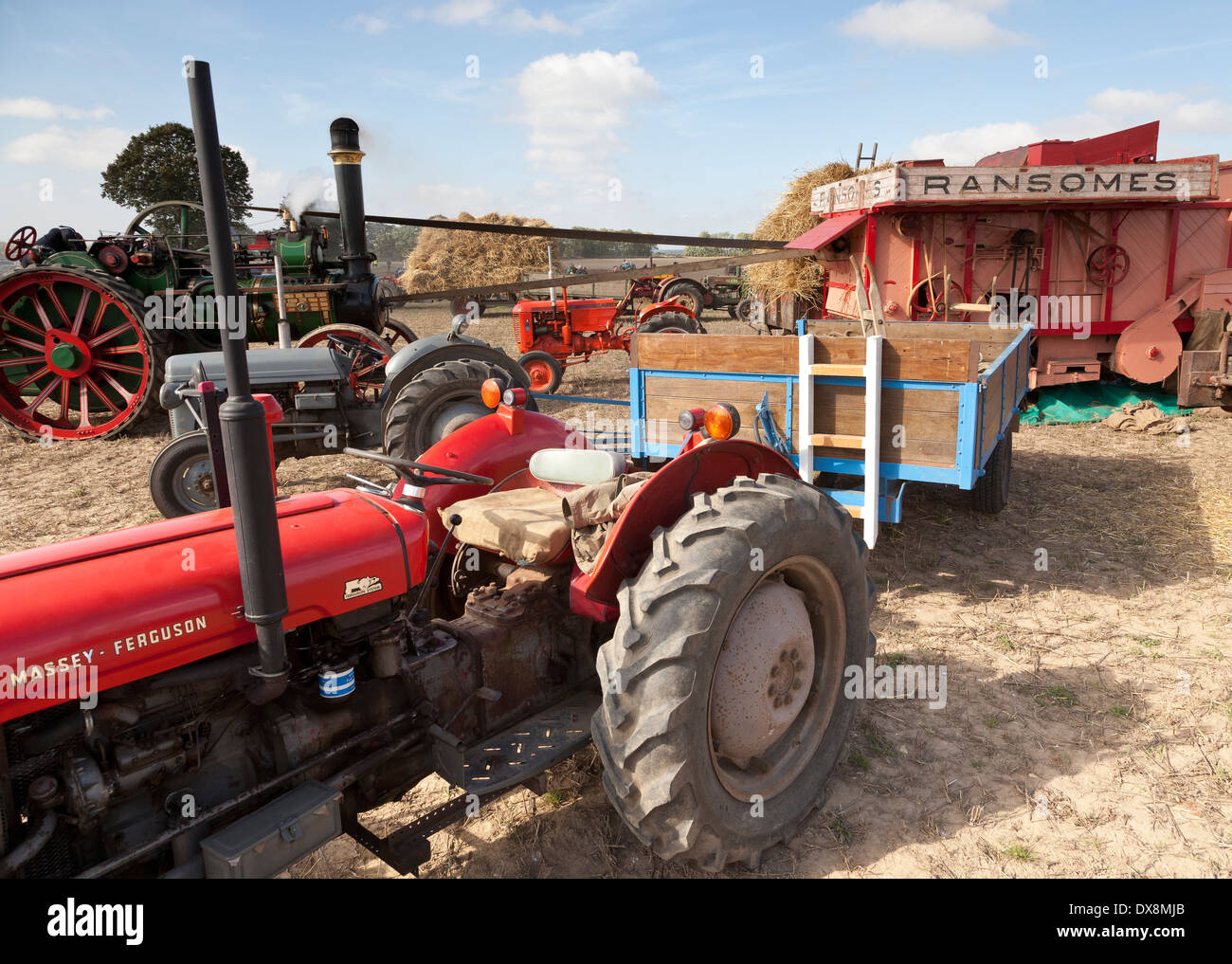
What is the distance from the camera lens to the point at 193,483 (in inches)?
223

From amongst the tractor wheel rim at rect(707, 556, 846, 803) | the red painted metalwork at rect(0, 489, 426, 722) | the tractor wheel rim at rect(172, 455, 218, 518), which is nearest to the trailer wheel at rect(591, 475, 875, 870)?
the tractor wheel rim at rect(707, 556, 846, 803)

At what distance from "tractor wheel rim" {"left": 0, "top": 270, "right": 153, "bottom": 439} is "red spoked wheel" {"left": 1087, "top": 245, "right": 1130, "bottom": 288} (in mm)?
9595

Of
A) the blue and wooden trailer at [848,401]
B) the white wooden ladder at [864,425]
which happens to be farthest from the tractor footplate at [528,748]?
the blue and wooden trailer at [848,401]

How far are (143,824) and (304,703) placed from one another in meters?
0.41

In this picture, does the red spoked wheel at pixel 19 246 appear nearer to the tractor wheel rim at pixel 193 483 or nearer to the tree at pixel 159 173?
the tractor wheel rim at pixel 193 483

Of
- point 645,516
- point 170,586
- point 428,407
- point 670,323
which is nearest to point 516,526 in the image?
point 645,516

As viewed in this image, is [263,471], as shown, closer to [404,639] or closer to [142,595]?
[142,595]

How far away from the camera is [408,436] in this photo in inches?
219

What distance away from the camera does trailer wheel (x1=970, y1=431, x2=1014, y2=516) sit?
17.3ft

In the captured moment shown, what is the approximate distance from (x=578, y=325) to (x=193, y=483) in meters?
7.41

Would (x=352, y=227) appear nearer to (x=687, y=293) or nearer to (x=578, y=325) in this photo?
(x=578, y=325)

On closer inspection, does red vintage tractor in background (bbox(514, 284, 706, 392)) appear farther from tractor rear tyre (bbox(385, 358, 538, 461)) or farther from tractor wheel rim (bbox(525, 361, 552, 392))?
tractor rear tyre (bbox(385, 358, 538, 461))
